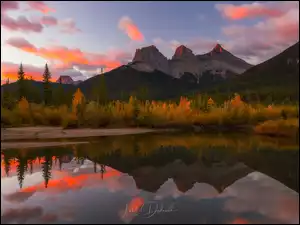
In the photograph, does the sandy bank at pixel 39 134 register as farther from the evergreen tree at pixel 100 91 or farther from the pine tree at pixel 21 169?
the evergreen tree at pixel 100 91

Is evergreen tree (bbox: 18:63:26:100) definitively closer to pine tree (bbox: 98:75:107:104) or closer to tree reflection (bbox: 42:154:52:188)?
pine tree (bbox: 98:75:107:104)

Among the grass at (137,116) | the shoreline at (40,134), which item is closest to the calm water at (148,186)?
the shoreline at (40,134)

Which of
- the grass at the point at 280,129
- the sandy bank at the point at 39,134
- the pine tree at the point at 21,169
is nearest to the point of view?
the pine tree at the point at 21,169

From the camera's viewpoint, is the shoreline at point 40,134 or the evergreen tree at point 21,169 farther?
the shoreline at point 40,134

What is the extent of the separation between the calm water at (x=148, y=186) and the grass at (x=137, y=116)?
29.0 meters

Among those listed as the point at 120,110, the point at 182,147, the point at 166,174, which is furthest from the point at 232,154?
the point at 120,110

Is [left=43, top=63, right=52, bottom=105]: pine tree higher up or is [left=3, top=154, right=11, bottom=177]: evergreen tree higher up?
[left=43, top=63, right=52, bottom=105]: pine tree

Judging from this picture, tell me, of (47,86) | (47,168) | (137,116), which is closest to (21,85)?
(47,86)

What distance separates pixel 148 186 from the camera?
15.9 meters

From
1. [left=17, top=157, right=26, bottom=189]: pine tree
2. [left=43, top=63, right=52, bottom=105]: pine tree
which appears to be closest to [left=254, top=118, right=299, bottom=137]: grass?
[left=17, top=157, right=26, bottom=189]: pine tree

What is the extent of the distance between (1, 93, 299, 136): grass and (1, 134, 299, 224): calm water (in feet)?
95.2

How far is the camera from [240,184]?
654 inches

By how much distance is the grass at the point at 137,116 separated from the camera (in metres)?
55.5

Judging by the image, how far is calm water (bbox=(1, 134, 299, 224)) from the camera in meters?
11.1
